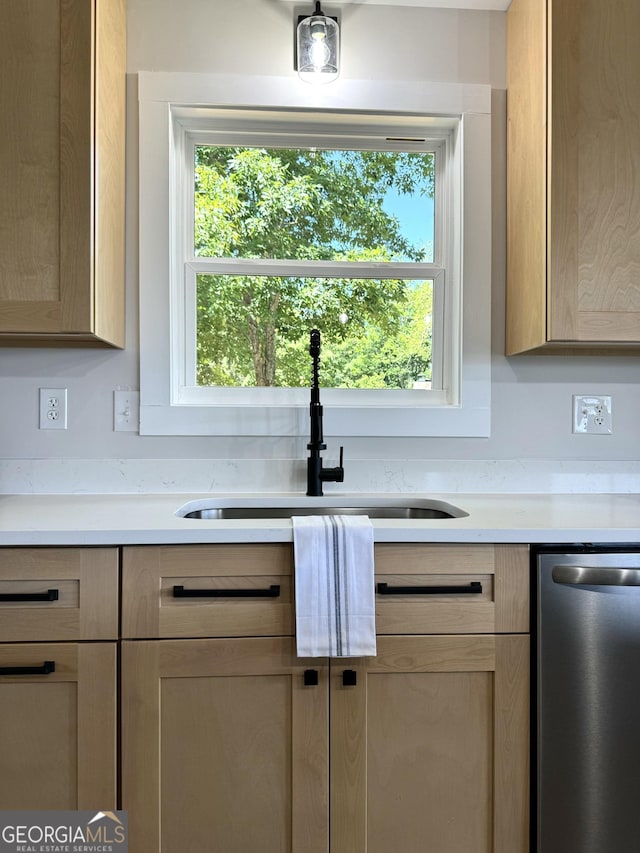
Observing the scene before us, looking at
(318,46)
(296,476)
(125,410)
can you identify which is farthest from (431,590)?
(318,46)

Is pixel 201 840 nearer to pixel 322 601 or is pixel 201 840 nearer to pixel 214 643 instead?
pixel 214 643

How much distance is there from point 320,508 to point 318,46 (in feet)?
4.40

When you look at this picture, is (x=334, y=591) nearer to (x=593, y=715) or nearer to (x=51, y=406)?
(x=593, y=715)

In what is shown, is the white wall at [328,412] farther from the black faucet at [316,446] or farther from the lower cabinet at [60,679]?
the lower cabinet at [60,679]

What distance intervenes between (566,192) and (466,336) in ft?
1.61

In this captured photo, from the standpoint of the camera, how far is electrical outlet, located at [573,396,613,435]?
1.87 m

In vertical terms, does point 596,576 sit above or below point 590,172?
below

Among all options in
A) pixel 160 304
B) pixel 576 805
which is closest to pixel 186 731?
pixel 576 805

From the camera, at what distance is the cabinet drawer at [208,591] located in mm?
1234

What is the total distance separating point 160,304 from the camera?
5.85ft

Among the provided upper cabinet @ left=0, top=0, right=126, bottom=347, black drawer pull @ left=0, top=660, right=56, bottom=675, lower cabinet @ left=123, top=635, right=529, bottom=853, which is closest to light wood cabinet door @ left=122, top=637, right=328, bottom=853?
lower cabinet @ left=123, top=635, right=529, bottom=853

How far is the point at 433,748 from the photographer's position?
127cm

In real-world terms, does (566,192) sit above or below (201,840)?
above

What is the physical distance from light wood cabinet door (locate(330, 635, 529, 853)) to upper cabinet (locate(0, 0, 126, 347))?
3.62 feet
